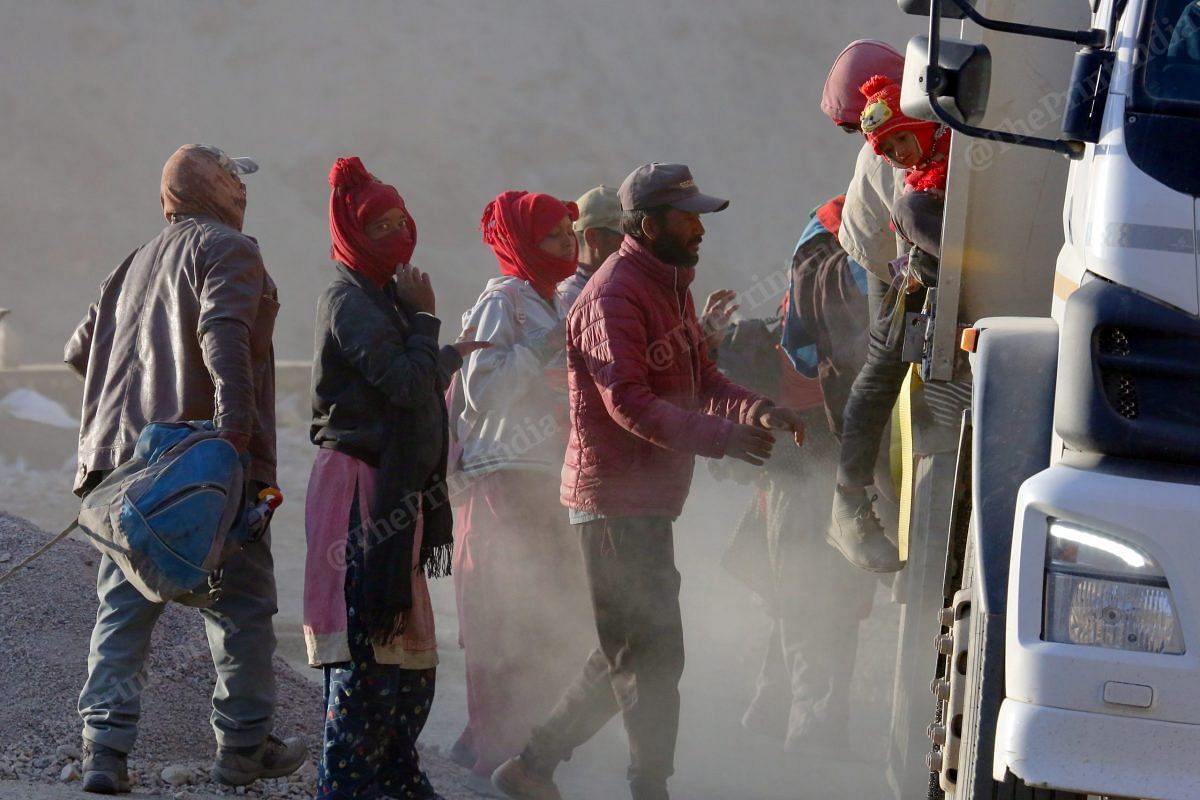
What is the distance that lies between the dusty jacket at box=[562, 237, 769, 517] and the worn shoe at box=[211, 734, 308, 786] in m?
1.16

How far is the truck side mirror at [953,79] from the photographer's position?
3.25 metres

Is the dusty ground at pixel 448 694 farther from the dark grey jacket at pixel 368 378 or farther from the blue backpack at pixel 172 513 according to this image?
the dark grey jacket at pixel 368 378

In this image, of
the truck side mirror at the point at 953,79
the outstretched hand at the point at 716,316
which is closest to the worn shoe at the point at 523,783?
the outstretched hand at the point at 716,316

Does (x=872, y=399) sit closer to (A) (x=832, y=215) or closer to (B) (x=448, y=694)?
(A) (x=832, y=215)

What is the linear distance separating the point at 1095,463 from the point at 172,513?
2.53 m

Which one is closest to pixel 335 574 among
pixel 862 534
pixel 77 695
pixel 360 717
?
pixel 360 717

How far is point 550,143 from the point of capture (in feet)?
62.1

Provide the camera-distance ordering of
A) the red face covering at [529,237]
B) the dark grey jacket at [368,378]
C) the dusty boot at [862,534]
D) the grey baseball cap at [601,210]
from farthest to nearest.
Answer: the grey baseball cap at [601,210]
the red face covering at [529,237]
the dusty boot at [862,534]
the dark grey jacket at [368,378]

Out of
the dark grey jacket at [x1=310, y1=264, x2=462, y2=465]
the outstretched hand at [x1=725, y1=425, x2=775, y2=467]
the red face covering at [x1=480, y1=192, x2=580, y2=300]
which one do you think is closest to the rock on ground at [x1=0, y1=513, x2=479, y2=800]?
the dark grey jacket at [x1=310, y1=264, x2=462, y2=465]

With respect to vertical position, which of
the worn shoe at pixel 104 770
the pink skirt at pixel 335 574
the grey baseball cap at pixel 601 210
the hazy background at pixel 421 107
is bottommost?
the worn shoe at pixel 104 770

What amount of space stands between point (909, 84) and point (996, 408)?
2.33ft

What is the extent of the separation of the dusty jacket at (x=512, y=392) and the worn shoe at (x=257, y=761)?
154 centimetres

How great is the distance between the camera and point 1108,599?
267cm

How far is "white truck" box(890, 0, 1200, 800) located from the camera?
2629mm
